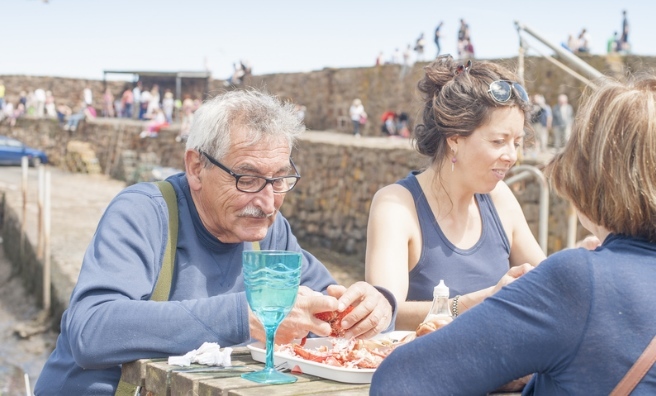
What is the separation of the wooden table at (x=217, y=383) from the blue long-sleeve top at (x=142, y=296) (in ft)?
0.18

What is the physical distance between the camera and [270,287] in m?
1.86

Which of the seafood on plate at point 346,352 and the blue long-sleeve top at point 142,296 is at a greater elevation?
the blue long-sleeve top at point 142,296

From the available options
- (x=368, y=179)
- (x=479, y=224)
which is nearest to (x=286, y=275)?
(x=479, y=224)

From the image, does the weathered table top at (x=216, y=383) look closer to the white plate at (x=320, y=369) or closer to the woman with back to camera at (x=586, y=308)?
the white plate at (x=320, y=369)

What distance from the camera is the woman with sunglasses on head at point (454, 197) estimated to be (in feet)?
9.48

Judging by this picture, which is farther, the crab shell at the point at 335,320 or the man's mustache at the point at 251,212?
the man's mustache at the point at 251,212

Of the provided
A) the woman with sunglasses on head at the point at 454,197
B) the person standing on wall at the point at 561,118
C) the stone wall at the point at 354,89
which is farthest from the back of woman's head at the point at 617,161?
the stone wall at the point at 354,89

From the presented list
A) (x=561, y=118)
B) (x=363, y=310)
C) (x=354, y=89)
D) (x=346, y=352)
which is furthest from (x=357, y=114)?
(x=346, y=352)

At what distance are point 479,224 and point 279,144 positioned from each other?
2.95 ft

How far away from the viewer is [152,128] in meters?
28.7

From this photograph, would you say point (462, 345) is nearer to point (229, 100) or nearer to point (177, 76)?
point (229, 100)

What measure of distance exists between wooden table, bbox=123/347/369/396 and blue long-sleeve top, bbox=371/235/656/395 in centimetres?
38

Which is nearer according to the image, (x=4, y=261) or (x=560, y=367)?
(x=560, y=367)

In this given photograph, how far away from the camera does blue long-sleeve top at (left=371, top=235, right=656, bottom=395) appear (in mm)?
1423
